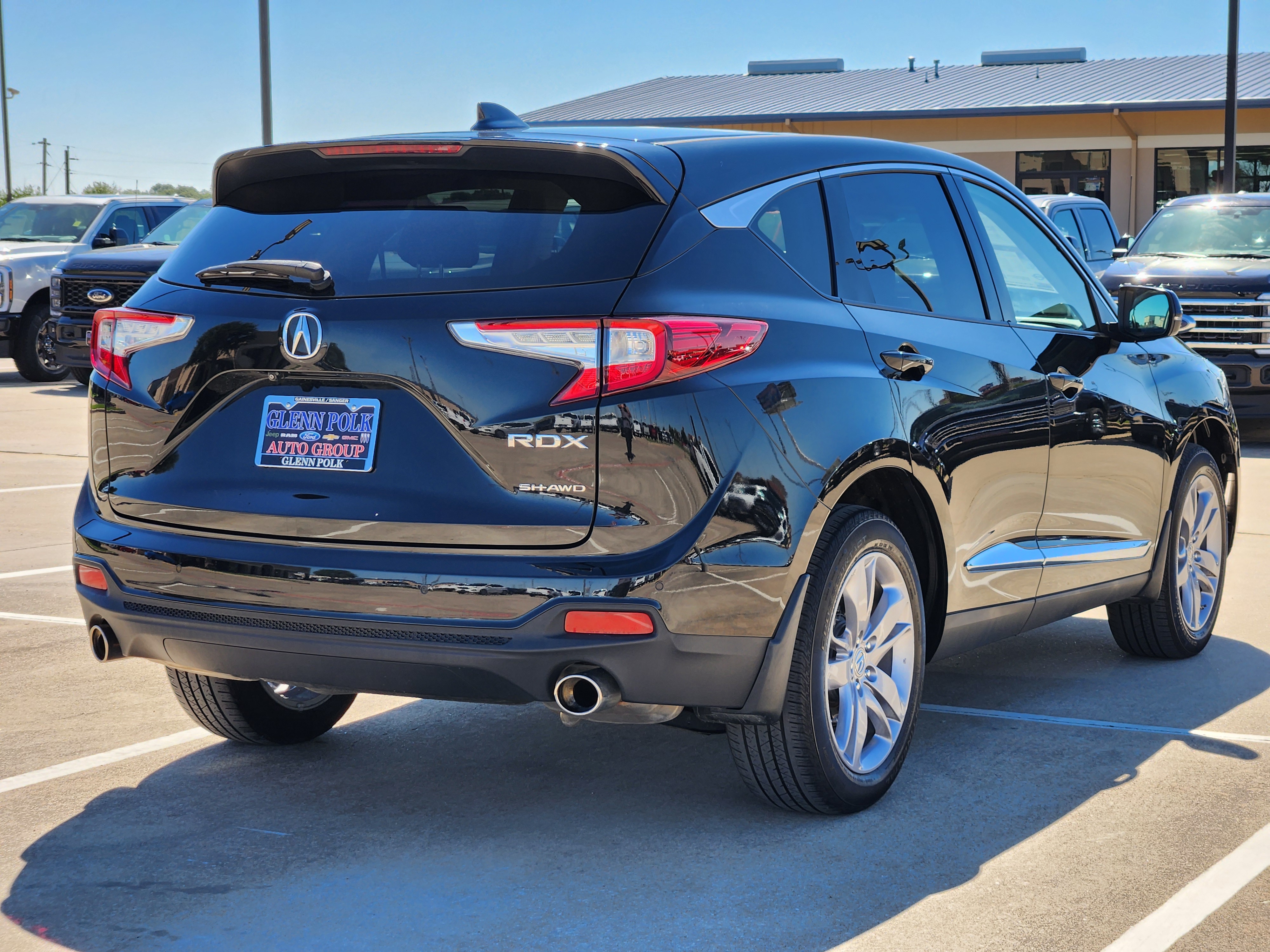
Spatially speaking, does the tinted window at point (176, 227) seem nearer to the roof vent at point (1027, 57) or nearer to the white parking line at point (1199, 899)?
the white parking line at point (1199, 899)

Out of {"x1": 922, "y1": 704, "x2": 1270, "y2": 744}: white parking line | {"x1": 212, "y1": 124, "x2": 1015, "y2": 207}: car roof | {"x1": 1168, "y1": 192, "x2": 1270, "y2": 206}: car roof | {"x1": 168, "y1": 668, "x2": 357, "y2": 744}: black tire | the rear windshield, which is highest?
{"x1": 1168, "y1": 192, "x2": 1270, "y2": 206}: car roof

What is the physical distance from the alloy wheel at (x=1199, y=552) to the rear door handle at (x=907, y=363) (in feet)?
7.22

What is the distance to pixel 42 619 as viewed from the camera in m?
6.77

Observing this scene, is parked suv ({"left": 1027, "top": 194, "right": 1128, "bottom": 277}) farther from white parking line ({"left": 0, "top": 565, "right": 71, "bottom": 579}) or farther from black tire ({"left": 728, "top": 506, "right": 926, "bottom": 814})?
black tire ({"left": 728, "top": 506, "right": 926, "bottom": 814})

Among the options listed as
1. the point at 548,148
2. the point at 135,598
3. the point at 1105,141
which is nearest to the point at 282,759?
the point at 135,598

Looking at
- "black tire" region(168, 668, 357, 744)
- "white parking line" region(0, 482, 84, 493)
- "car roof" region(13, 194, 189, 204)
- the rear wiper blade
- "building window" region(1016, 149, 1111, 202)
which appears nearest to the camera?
the rear wiper blade

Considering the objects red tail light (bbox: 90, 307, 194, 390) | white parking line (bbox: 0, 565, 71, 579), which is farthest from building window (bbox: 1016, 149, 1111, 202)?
red tail light (bbox: 90, 307, 194, 390)

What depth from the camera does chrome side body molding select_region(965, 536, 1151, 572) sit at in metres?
4.83

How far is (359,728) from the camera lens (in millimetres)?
5191

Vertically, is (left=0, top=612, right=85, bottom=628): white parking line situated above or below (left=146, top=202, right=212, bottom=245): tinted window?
below

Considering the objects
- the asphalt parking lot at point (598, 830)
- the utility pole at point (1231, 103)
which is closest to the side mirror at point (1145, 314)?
the asphalt parking lot at point (598, 830)

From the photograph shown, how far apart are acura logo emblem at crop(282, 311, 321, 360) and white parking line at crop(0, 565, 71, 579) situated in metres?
4.54

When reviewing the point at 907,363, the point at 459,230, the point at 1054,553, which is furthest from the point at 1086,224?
the point at 459,230

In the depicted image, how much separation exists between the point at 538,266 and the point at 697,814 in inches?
62.1
